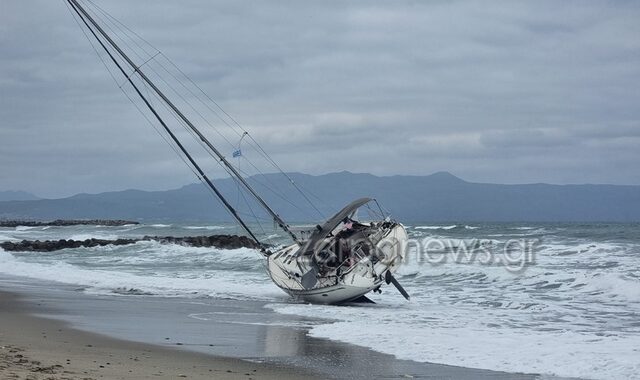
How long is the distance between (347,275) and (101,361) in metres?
11.8

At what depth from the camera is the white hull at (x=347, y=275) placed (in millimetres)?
23156

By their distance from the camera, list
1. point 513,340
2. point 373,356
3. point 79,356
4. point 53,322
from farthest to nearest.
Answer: point 53,322, point 513,340, point 373,356, point 79,356

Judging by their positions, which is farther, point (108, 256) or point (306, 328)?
point (108, 256)

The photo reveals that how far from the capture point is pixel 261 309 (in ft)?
70.6

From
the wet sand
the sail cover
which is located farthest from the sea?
the sail cover

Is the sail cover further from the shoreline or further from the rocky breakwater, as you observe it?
the rocky breakwater

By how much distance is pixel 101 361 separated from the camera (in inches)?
474

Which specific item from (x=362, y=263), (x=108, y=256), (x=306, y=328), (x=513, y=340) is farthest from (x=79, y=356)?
(x=108, y=256)

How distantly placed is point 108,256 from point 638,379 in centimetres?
3920

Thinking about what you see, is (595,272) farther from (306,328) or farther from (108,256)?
(108,256)

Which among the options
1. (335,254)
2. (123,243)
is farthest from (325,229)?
(123,243)

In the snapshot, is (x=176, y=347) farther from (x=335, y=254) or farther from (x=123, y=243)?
(x=123, y=243)

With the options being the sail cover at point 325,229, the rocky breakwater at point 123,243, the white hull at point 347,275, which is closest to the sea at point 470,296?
the white hull at point 347,275

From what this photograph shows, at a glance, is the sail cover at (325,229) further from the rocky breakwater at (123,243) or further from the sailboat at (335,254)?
the rocky breakwater at (123,243)
